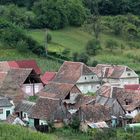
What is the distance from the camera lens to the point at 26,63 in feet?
144

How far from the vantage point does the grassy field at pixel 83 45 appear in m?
53.3

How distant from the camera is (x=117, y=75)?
4431cm

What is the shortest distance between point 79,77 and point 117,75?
4.91m

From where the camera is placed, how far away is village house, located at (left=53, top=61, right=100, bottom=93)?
132 ft

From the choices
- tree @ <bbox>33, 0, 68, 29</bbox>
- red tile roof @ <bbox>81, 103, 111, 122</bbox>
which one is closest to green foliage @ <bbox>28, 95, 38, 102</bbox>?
red tile roof @ <bbox>81, 103, 111, 122</bbox>

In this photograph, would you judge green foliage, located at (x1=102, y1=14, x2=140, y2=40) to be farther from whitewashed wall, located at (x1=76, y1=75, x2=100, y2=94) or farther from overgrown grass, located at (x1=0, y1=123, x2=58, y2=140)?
overgrown grass, located at (x1=0, y1=123, x2=58, y2=140)

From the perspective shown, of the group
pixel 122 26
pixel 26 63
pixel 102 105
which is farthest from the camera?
pixel 122 26

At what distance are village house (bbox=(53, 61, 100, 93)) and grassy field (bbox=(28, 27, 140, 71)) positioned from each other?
10.1 meters

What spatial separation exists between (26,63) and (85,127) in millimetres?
13744

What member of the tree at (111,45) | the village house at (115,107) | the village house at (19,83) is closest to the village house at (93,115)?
the village house at (115,107)

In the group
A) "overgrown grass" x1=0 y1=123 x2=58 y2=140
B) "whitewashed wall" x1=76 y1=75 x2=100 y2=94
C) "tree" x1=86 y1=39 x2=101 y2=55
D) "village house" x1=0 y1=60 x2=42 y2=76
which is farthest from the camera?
"tree" x1=86 y1=39 x2=101 y2=55

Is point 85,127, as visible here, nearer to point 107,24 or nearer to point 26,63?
point 26,63

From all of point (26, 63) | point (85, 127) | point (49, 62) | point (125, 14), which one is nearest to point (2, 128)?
point (85, 127)

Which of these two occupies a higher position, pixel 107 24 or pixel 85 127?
pixel 85 127
